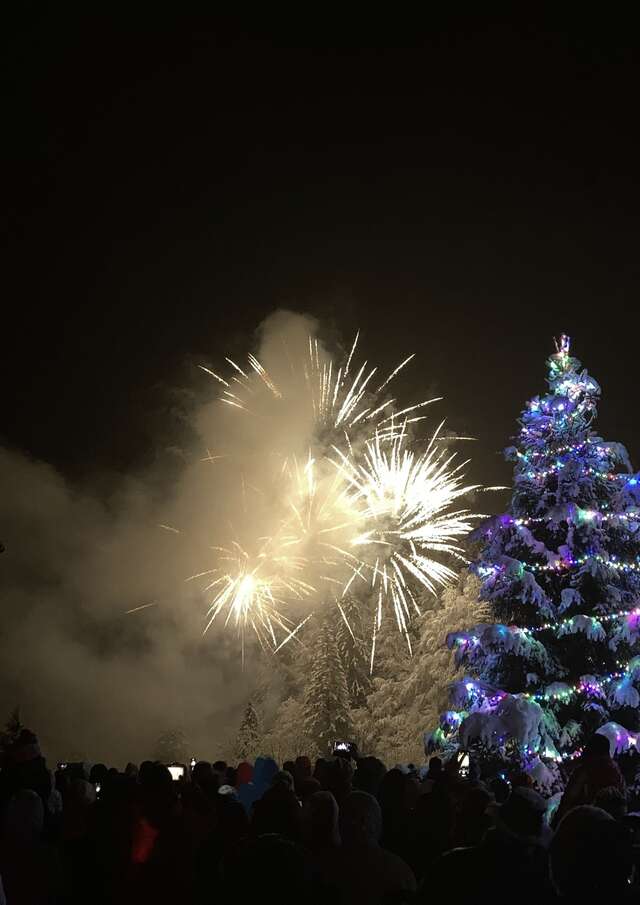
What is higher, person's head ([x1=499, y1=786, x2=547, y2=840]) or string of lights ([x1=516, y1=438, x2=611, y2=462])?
string of lights ([x1=516, y1=438, x2=611, y2=462])

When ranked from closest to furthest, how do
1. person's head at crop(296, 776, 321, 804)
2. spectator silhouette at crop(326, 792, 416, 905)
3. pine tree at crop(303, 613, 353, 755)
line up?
spectator silhouette at crop(326, 792, 416, 905) < person's head at crop(296, 776, 321, 804) < pine tree at crop(303, 613, 353, 755)

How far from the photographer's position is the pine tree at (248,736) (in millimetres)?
47250

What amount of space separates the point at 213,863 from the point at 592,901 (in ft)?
9.55

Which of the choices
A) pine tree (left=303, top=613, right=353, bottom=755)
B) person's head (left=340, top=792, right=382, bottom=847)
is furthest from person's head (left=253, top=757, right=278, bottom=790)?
pine tree (left=303, top=613, right=353, bottom=755)

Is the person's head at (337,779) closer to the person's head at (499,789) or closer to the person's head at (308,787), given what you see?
the person's head at (308,787)

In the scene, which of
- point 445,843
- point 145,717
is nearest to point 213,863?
point 445,843

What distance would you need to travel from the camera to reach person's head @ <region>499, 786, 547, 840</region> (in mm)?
4305

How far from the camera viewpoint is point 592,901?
3.23 metres

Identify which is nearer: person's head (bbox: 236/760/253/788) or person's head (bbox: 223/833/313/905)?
person's head (bbox: 223/833/313/905)

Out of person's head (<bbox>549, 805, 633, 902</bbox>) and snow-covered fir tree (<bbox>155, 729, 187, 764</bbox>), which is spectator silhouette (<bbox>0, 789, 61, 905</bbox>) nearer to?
person's head (<bbox>549, 805, 633, 902</bbox>)

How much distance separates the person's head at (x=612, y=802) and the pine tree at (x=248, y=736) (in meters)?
42.6

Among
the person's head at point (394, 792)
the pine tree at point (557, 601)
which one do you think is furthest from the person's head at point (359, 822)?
the pine tree at point (557, 601)

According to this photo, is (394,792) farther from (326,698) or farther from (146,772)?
(326,698)

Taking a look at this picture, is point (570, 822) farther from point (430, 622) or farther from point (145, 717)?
point (145, 717)
